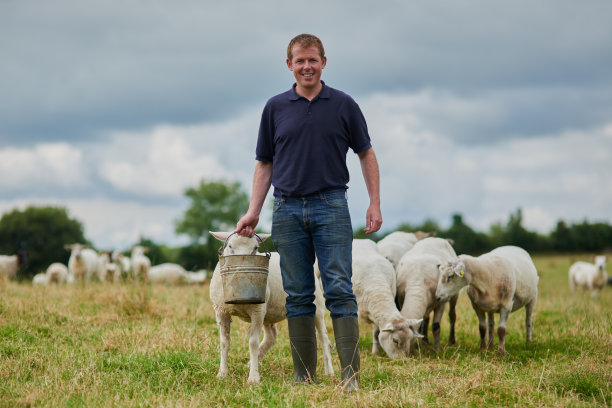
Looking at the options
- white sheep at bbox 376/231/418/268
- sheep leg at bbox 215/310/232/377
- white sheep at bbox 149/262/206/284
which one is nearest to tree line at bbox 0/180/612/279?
white sheep at bbox 149/262/206/284

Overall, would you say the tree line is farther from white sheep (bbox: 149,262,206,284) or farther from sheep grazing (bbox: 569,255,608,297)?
sheep grazing (bbox: 569,255,608,297)

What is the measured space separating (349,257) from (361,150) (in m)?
0.98

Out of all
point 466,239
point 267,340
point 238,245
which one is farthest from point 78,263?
point 466,239

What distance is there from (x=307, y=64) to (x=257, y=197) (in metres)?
1.32

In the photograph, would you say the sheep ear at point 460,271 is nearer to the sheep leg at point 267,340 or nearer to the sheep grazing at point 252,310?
the sheep grazing at point 252,310

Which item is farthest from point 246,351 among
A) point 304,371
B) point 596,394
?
point 596,394

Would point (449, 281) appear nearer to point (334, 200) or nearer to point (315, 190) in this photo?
point (334, 200)

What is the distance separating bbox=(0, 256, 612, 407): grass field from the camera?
16.1 ft

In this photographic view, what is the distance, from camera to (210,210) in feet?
207

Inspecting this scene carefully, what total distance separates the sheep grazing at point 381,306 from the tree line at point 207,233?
36635 millimetres

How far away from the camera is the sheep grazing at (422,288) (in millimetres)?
8805

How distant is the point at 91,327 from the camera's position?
8.65 metres

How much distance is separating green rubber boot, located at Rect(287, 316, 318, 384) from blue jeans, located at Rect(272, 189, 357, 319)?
17cm

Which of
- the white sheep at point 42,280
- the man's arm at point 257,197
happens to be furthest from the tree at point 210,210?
the man's arm at point 257,197
